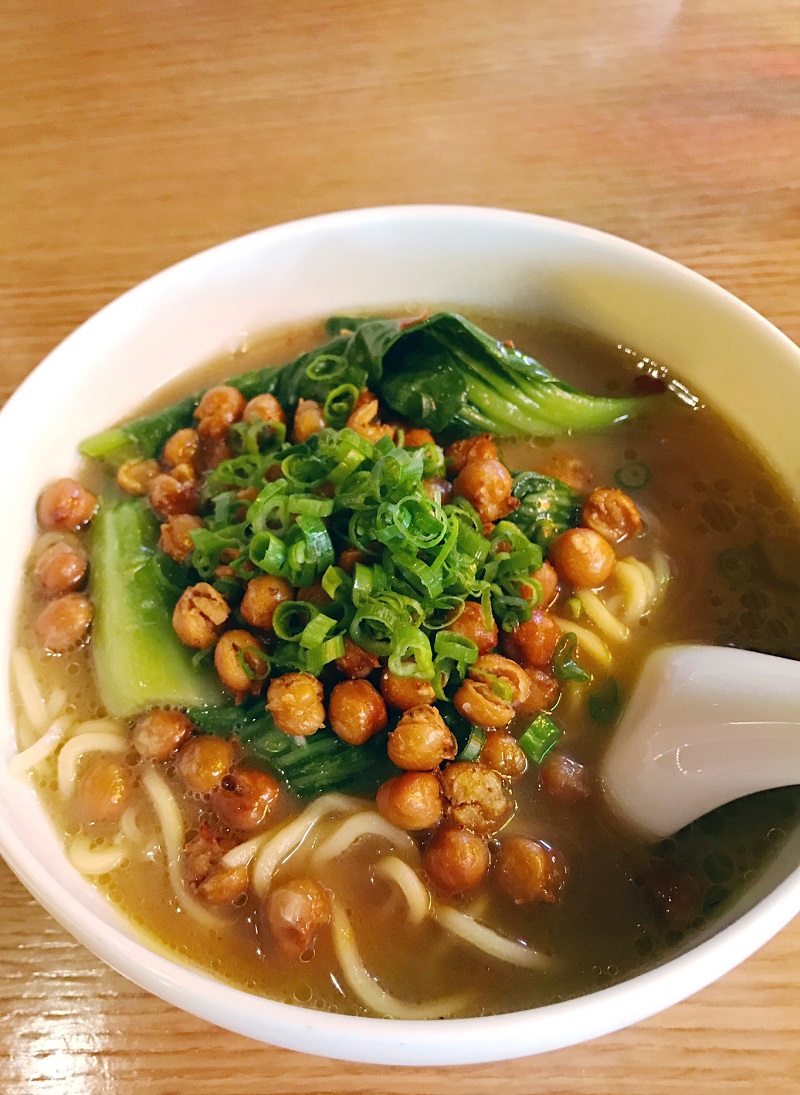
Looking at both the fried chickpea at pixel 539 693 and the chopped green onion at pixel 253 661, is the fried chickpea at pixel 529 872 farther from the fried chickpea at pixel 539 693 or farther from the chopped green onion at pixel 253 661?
the chopped green onion at pixel 253 661

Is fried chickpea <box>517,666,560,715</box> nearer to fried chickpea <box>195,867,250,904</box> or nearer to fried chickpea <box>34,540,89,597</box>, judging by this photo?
fried chickpea <box>195,867,250,904</box>

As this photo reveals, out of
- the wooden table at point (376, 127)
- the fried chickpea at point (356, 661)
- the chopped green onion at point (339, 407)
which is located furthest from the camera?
the wooden table at point (376, 127)

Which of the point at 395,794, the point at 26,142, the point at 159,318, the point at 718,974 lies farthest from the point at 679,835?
the point at 26,142

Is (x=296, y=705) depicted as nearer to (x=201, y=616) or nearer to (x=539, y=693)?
(x=201, y=616)

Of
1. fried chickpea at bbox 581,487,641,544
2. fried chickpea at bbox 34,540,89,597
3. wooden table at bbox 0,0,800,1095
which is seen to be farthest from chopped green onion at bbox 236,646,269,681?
wooden table at bbox 0,0,800,1095

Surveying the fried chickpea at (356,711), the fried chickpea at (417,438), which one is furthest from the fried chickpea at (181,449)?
the fried chickpea at (356,711)

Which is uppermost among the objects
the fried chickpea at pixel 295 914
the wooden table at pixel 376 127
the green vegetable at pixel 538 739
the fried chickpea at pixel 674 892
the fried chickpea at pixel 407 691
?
the wooden table at pixel 376 127
